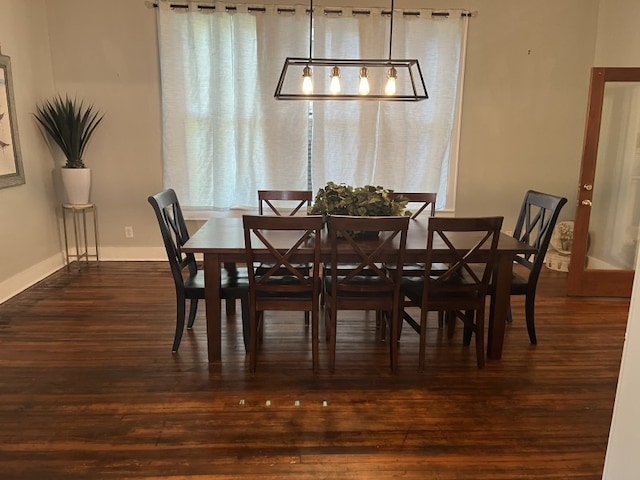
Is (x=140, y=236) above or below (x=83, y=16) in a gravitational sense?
below

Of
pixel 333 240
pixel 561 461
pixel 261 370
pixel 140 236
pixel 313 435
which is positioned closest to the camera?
pixel 561 461

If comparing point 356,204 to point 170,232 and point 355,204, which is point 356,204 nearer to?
point 355,204

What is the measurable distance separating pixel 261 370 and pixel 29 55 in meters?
3.69

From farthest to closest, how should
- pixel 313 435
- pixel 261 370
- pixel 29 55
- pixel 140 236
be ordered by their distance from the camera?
pixel 140 236
pixel 29 55
pixel 261 370
pixel 313 435

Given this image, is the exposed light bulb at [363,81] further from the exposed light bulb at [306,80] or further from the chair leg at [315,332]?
the chair leg at [315,332]

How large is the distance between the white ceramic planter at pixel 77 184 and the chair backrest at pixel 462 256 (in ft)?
11.3

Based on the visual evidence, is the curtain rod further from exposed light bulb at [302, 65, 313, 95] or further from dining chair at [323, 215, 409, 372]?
dining chair at [323, 215, 409, 372]

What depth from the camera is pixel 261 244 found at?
110 inches

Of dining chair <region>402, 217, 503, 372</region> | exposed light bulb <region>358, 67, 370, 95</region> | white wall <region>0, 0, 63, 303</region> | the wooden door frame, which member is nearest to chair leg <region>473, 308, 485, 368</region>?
dining chair <region>402, 217, 503, 372</region>

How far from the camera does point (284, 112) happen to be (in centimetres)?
498

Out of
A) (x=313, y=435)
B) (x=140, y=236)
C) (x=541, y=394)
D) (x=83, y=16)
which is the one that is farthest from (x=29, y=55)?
(x=541, y=394)

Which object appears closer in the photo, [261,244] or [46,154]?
[261,244]

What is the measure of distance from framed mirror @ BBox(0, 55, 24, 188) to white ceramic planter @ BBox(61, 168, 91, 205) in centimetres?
46

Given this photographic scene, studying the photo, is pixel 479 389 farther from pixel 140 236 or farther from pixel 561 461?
pixel 140 236
